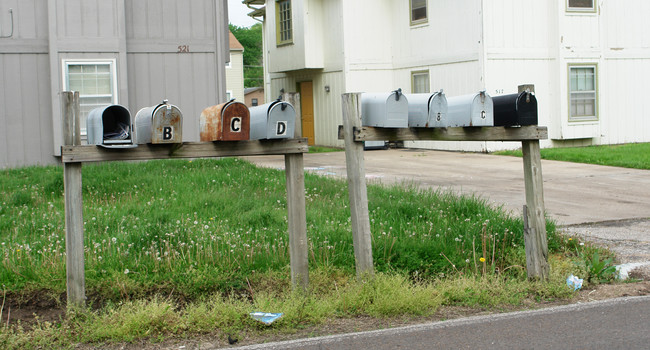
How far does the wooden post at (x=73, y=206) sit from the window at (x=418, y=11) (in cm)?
1799

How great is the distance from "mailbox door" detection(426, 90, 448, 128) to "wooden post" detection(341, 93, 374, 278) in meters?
0.63

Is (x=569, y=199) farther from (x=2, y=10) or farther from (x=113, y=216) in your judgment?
(x=2, y=10)

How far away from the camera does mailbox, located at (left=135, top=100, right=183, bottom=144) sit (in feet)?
18.0

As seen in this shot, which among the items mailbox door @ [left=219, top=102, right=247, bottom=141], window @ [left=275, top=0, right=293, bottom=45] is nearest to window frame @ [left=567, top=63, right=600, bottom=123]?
window @ [left=275, top=0, right=293, bottom=45]

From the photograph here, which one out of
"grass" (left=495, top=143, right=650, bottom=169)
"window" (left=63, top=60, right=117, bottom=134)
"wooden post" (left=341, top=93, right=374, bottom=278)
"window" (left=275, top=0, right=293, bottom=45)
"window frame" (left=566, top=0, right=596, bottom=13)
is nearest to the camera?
"wooden post" (left=341, top=93, right=374, bottom=278)

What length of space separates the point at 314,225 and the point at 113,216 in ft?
8.07

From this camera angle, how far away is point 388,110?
6102mm

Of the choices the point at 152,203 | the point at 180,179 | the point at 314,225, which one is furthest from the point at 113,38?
the point at 314,225

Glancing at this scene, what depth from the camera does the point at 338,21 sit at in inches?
912

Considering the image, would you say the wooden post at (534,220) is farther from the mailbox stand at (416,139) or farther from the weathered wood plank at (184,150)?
the weathered wood plank at (184,150)

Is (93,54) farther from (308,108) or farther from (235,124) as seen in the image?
(308,108)

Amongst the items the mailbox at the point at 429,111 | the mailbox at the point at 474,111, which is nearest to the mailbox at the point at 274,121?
the mailbox at the point at 429,111

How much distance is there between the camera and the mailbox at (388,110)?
6105mm

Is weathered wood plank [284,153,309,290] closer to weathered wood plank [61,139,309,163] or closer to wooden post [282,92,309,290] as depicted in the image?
wooden post [282,92,309,290]
